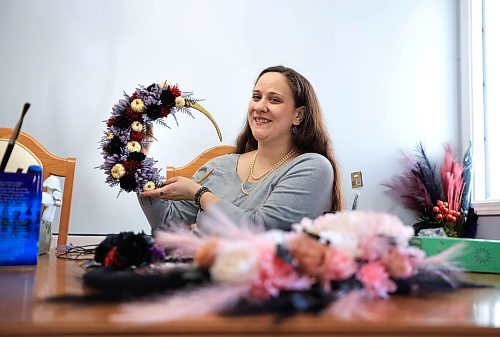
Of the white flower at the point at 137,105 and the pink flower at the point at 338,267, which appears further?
the white flower at the point at 137,105

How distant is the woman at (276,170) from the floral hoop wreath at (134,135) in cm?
15

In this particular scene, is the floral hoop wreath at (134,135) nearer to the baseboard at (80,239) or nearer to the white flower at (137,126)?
the white flower at (137,126)

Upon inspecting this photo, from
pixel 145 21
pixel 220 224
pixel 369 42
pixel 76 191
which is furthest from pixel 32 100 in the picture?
pixel 220 224

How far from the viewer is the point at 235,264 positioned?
1.78 ft

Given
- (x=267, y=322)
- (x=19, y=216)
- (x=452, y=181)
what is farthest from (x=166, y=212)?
(x=452, y=181)

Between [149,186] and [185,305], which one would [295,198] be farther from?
[185,305]

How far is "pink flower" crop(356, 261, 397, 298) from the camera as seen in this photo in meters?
0.63

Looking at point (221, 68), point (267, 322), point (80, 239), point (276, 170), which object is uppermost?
point (221, 68)

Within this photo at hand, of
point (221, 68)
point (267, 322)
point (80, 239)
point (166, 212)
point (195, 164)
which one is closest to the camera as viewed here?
point (267, 322)

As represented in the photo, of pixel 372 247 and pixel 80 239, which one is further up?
pixel 372 247

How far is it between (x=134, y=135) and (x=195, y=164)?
84cm

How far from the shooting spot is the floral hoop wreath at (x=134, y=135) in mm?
1569

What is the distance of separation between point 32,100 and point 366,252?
2.51 meters

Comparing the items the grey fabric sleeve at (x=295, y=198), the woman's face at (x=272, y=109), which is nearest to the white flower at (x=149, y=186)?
the grey fabric sleeve at (x=295, y=198)
